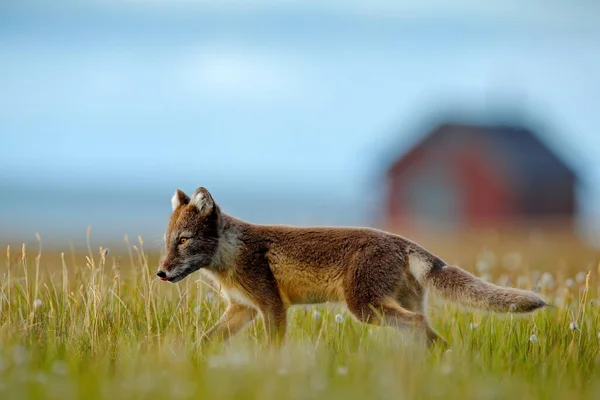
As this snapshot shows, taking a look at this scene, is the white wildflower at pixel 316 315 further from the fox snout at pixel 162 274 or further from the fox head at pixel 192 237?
the fox snout at pixel 162 274

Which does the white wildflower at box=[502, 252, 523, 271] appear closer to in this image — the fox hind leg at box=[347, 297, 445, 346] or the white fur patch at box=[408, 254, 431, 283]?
the white fur patch at box=[408, 254, 431, 283]

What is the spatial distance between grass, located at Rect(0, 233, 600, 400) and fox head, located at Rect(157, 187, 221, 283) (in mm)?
520

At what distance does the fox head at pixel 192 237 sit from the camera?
7.69 m

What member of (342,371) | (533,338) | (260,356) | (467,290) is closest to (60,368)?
(260,356)

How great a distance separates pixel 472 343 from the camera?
7.74 meters

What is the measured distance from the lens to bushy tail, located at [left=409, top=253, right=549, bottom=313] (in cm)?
691

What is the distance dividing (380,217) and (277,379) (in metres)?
38.0

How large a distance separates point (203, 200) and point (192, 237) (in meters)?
0.40

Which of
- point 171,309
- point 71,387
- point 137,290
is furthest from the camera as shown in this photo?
point 137,290

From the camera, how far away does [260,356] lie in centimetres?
646

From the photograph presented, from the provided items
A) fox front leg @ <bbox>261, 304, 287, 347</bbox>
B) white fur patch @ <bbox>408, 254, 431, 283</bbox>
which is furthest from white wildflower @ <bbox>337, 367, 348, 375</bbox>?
white fur patch @ <bbox>408, 254, 431, 283</bbox>

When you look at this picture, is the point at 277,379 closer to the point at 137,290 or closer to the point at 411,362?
the point at 411,362

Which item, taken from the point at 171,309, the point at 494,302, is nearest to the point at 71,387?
the point at 171,309

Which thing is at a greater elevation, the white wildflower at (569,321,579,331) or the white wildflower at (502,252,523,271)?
the white wildflower at (569,321,579,331)
